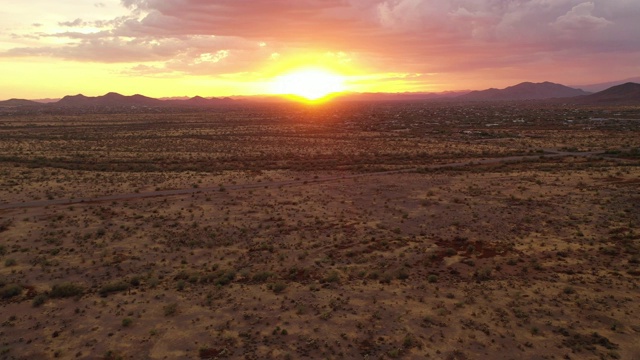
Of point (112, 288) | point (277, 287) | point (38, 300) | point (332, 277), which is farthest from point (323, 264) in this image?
point (38, 300)

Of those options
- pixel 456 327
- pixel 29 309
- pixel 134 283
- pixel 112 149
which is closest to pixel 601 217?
pixel 456 327

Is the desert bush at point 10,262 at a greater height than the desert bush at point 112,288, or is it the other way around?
the desert bush at point 10,262

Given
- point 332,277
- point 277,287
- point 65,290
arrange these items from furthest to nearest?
point 332,277 < point 277,287 < point 65,290

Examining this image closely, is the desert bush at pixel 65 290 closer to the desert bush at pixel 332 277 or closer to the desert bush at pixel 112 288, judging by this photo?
the desert bush at pixel 112 288

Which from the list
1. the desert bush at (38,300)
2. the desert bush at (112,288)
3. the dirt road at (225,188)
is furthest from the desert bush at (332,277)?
the dirt road at (225,188)

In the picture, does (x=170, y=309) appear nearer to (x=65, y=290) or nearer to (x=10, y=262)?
(x=65, y=290)

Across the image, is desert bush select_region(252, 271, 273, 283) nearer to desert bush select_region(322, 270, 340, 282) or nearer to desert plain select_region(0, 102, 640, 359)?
desert plain select_region(0, 102, 640, 359)
